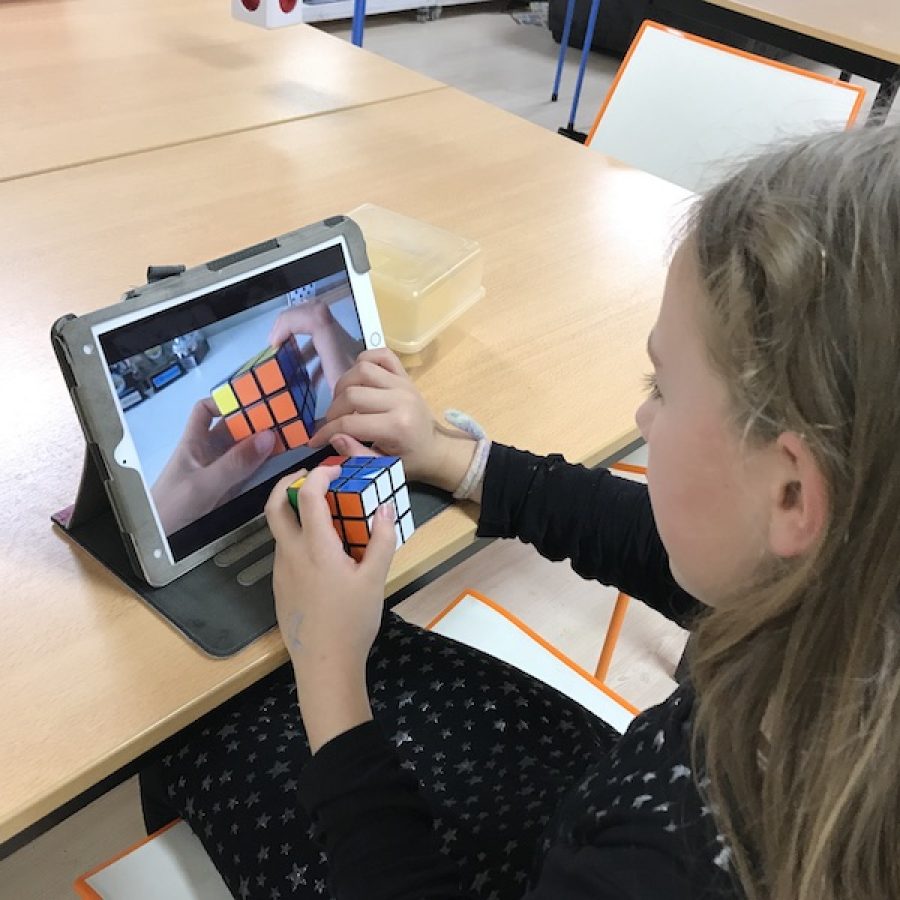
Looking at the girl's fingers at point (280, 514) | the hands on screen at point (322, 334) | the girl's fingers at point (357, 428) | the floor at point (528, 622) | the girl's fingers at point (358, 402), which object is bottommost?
the floor at point (528, 622)

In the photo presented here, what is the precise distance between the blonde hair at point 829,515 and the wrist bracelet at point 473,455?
32 centimetres

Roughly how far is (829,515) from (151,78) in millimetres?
1279

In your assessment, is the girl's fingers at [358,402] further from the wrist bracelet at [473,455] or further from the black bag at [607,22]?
the black bag at [607,22]

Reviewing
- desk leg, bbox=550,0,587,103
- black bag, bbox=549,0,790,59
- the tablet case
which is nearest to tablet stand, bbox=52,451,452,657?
the tablet case

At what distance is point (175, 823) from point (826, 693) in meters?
0.56

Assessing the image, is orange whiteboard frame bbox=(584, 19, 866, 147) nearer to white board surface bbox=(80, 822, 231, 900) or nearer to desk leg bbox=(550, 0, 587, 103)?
white board surface bbox=(80, 822, 231, 900)

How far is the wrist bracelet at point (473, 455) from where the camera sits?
0.79 meters

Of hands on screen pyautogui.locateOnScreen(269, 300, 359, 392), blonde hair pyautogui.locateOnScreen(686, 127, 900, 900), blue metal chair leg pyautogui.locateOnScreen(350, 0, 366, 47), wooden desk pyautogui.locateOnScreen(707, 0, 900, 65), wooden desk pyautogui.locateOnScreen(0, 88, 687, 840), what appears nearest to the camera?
blonde hair pyautogui.locateOnScreen(686, 127, 900, 900)

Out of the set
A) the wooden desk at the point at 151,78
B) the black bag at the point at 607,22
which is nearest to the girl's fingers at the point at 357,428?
the wooden desk at the point at 151,78

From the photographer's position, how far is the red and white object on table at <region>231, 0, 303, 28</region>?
4.68 ft

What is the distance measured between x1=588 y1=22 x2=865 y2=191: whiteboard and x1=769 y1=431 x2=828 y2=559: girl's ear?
108 cm

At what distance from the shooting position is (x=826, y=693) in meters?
0.47

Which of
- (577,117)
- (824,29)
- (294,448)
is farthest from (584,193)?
(577,117)

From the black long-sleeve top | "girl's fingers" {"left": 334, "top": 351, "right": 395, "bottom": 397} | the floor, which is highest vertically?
"girl's fingers" {"left": 334, "top": 351, "right": 395, "bottom": 397}
